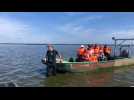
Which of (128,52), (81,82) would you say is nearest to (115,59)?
(128,52)

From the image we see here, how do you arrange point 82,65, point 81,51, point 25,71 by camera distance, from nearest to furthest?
point 81,51
point 82,65
point 25,71

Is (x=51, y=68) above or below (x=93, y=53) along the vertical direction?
below

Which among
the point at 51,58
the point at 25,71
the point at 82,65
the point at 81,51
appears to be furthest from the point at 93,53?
the point at 25,71

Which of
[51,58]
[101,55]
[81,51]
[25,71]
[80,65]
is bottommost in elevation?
[25,71]

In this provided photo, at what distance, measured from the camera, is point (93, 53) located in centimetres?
1310

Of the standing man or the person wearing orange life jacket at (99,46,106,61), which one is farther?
the person wearing orange life jacket at (99,46,106,61)

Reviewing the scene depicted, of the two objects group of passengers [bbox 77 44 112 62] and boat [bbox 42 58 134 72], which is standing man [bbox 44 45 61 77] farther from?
group of passengers [bbox 77 44 112 62]

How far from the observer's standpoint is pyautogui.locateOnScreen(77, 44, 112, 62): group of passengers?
1245 cm

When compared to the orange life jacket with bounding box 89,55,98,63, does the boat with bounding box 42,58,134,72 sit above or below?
below

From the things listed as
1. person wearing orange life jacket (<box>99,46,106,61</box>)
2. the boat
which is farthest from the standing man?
person wearing orange life jacket (<box>99,46,106,61</box>)

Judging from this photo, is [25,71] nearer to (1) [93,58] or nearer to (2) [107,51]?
(2) [107,51]
